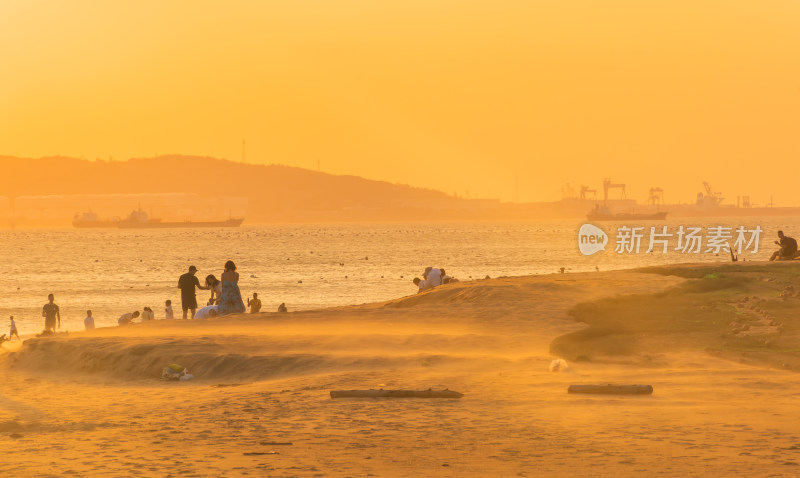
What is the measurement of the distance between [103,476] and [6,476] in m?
1.12

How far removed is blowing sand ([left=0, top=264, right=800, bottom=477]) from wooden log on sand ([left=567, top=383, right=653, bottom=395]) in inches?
7.5

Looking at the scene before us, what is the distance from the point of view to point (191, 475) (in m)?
11.3

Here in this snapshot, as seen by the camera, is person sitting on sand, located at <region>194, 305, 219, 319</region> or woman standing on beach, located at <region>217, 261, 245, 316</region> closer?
woman standing on beach, located at <region>217, 261, 245, 316</region>

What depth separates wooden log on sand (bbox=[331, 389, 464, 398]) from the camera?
15398 millimetres

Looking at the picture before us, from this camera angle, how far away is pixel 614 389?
15367mm

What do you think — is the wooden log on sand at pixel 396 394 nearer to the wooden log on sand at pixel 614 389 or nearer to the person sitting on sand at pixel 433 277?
the wooden log on sand at pixel 614 389

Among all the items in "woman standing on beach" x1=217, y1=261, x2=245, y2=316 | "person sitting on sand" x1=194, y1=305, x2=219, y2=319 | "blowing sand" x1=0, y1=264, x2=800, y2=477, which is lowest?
"blowing sand" x1=0, y1=264, x2=800, y2=477

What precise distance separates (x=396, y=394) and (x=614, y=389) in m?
3.22

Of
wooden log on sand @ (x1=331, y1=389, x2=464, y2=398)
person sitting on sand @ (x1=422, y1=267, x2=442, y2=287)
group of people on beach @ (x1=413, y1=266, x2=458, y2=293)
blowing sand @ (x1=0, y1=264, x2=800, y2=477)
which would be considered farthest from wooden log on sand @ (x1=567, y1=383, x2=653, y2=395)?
person sitting on sand @ (x1=422, y1=267, x2=442, y2=287)

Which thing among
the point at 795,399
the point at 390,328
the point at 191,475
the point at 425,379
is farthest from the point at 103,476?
the point at 390,328

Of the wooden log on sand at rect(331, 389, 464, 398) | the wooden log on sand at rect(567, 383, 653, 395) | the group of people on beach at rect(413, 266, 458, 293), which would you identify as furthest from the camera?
the group of people on beach at rect(413, 266, 458, 293)

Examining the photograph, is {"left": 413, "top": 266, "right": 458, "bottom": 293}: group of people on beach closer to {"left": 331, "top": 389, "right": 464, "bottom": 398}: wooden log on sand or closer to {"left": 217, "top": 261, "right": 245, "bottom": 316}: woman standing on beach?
{"left": 217, "top": 261, "right": 245, "bottom": 316}: woman standing on beach

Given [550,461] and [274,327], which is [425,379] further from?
[274,327]

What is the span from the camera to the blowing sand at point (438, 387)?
11.9 meters
